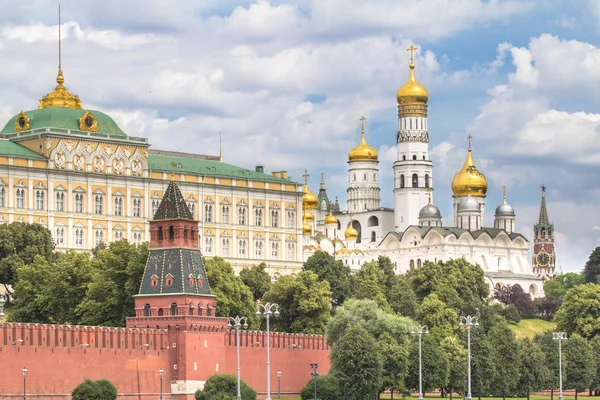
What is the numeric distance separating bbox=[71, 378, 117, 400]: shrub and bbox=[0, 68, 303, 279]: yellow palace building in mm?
47640

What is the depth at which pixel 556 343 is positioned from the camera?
146500mm

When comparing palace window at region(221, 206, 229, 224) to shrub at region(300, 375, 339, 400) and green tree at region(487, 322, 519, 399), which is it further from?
shrub at region(300, 375, 339, 400)

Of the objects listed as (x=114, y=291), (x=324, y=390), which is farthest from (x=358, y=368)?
(x=114, y=291)

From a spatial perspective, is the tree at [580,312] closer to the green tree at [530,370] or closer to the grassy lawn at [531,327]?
the grassy lawn at [531,327]

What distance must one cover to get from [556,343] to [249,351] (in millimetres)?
35237

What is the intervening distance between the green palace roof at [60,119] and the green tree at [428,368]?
50.8 metres

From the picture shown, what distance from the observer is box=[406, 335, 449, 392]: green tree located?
125500mm

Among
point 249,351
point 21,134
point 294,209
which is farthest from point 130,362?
point 294,209

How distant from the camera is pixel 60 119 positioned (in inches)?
6511

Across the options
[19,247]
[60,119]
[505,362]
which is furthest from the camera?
[60,119]

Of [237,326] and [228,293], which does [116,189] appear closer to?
[228,293]

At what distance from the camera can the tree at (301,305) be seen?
461ft

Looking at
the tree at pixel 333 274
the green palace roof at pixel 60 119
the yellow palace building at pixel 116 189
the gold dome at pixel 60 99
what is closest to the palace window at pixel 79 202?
the yellow palace building at pixel 116 189

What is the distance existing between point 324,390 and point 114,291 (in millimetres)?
17135
